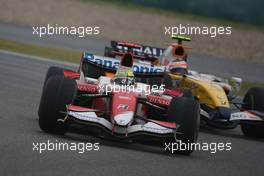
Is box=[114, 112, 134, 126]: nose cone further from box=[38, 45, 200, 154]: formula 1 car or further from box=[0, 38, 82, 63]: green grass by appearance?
box=[0, 38, 82, 63]: green grass

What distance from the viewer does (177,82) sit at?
55.4ft

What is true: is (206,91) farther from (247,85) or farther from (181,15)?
(181,15)

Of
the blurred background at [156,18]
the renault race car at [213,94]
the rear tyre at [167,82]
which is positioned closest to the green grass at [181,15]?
the blurred background at [156,18]

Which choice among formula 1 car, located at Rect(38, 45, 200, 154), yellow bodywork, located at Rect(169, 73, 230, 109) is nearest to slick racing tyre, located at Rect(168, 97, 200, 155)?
formula 1 car, located at Rect(38, 45, 200, 154)

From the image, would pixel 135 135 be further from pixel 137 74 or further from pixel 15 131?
pixel 137 74

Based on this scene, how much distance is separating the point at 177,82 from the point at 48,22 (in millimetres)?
19769

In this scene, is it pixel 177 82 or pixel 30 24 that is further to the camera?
pixel 30 24

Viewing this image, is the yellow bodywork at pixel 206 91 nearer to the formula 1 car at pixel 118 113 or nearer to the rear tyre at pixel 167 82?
the rear tyre at pixel 167 82

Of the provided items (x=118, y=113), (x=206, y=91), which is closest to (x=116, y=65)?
(x=206, y=91)

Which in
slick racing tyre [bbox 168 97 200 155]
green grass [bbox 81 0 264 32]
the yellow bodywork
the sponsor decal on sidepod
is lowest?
green grass [bbox 81 0 264 32]

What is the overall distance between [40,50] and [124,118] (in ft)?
58.4

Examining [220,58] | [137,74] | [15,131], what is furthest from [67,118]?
[220,58]

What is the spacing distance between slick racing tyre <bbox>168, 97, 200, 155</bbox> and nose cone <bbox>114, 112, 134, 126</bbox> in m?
0.59

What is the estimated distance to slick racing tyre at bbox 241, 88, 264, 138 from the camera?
1583cm
